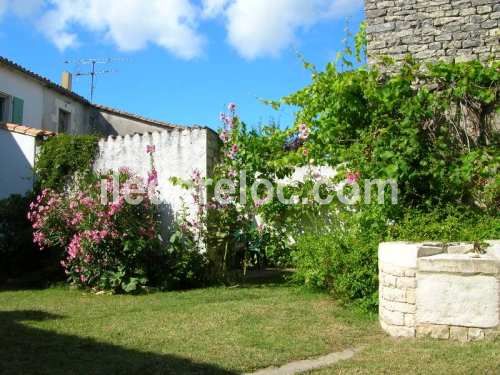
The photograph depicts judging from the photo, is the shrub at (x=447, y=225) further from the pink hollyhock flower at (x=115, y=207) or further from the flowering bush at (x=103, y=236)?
the pink hollyhock flower at (x=115, y=207)

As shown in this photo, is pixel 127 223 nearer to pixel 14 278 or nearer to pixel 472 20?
pixel 14 278

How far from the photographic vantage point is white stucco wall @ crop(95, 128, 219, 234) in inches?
337

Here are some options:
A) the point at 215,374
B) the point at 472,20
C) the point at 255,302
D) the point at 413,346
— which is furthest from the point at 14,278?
the point at 472,20

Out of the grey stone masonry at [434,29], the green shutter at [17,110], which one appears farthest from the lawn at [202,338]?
the green shutter at [17,110]

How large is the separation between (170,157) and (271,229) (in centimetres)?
214

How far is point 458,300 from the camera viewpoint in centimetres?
478

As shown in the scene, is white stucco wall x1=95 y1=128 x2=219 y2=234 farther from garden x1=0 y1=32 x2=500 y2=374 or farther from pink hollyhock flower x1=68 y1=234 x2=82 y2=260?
pink hollyhock flower x1=68 y1=234 x2=82 y2=260

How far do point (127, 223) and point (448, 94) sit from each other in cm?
529

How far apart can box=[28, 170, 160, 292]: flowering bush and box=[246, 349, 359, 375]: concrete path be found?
4.09 m

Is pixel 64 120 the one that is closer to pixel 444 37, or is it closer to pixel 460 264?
pixel 444 37

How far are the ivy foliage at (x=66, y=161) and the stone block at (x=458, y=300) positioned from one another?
6.59m

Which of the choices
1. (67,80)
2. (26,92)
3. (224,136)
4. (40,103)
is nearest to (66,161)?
(224,136)

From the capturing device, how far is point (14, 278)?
9227 mm

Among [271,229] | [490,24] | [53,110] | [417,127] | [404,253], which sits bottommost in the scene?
[404,253]
